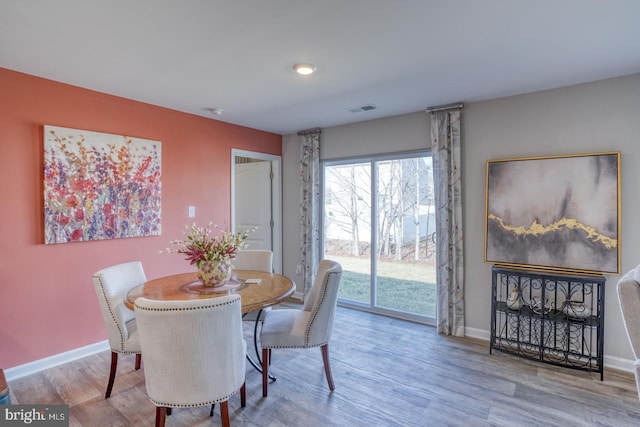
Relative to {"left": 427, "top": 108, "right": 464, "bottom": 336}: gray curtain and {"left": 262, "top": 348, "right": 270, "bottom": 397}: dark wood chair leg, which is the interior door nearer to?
{"left": 427, "top": 108, "right": 464, "bottom": 336}: gray curtain

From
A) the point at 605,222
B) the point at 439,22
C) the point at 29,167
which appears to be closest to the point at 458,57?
the point at 439,22

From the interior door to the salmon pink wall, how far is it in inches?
55.6

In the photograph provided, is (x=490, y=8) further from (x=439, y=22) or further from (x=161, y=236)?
(x=161, y=236)

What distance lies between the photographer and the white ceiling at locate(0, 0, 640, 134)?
175cm

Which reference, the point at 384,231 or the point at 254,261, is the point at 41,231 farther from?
the point at 384,231

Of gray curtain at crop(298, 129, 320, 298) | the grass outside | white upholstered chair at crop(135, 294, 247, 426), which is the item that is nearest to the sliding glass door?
the grass outside

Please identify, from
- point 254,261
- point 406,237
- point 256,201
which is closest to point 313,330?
point 254,261

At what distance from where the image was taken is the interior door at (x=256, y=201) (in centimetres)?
491

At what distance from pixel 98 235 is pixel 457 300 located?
3624 mm

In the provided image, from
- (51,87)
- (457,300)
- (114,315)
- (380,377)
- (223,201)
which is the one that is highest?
(51,87)

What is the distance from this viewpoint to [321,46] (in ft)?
7.06

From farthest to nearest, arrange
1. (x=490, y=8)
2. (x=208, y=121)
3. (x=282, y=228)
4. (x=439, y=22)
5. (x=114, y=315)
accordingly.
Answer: (x=282, y=228)
(x=208, y=121)
(x=114, y=315)
(x=439, y=22)
(x=490, y=8)

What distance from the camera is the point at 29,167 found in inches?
104

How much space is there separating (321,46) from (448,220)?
225cm
